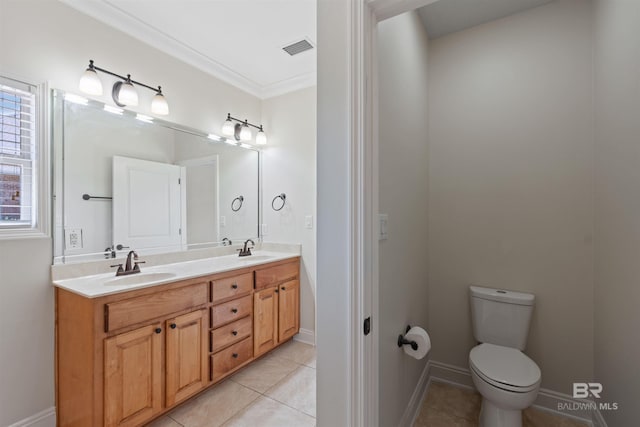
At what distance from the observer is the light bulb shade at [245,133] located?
9.20 feet

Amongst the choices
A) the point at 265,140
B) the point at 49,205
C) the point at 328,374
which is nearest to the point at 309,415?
the point at 328,374

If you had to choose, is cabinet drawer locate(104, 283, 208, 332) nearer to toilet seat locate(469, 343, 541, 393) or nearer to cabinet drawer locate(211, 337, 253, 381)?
cabinet drawer locate(211, 337, 253, 381)

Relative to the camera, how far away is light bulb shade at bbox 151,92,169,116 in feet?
6.76

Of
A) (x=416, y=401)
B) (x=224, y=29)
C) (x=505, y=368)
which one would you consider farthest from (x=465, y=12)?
(x=416, y=401)

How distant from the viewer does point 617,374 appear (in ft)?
4.47

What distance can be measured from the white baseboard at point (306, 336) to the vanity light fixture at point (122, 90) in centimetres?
235

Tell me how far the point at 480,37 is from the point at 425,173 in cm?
106

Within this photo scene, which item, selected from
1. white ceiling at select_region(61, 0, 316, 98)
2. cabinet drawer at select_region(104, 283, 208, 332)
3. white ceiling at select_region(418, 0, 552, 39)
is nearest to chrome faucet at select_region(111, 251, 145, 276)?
cabinet drawer at select_region(104, 283, 208, 332)

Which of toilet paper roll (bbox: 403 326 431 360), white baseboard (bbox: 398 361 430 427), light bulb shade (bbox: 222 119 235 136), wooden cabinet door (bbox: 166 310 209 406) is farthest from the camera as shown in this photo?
light bulb shade (bbox: 222 119 235 136)

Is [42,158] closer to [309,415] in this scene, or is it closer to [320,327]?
[320,327]

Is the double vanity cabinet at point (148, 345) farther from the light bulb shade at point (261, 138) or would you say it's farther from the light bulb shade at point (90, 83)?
the light bulb shade at point (261, 138)

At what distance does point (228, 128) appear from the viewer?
2684 millimetres

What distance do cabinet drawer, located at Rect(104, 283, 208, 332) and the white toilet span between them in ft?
5.86

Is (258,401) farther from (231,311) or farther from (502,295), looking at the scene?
(502,295)
